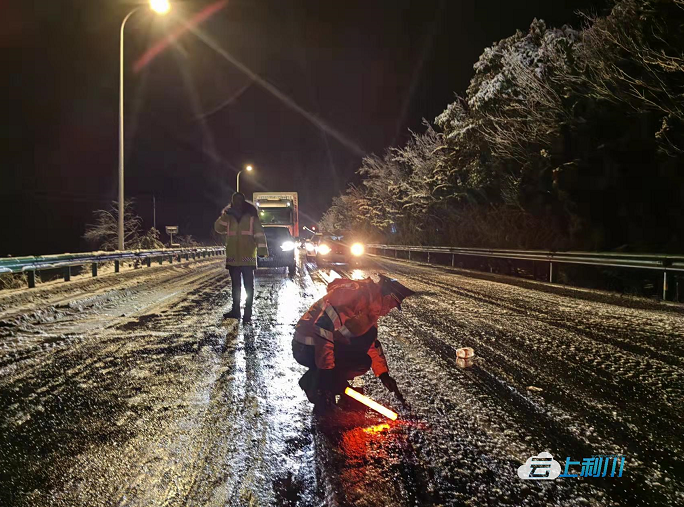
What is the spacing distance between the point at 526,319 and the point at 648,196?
12.3 meters

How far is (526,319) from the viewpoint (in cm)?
840

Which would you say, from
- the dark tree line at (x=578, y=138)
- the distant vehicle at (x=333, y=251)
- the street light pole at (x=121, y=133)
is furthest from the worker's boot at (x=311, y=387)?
the distant vehicle at (x=333, y=251)

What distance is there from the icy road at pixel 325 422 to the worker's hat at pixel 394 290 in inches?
39.1

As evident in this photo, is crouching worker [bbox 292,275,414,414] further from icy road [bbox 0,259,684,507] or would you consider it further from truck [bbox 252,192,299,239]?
truck [bbox 252,192,299,239]

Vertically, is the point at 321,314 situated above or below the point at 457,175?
below

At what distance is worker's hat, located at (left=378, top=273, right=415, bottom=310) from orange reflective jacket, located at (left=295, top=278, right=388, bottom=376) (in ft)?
0.16

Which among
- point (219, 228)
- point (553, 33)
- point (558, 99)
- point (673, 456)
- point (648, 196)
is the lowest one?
point (673, 456)

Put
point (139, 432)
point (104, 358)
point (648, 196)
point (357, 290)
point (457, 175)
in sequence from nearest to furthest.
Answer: point (139, 432)
point (357, 290)
point (104, 358)
point (648, 196)
point (457, 175)

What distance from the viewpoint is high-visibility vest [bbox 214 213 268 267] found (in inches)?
318

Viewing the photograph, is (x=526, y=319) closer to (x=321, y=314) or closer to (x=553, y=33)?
(x=321, y=314)

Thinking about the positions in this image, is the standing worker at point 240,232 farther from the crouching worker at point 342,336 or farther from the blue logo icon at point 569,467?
the blue logo icon at point 569,467

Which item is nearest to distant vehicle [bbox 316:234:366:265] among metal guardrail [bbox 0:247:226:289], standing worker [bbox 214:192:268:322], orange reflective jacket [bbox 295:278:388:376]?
metal guardrail [bbox 0:247:226:289]

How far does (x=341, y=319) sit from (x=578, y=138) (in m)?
18.0

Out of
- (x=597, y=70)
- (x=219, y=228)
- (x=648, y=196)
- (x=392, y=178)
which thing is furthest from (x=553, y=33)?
(x=392, y=178)
